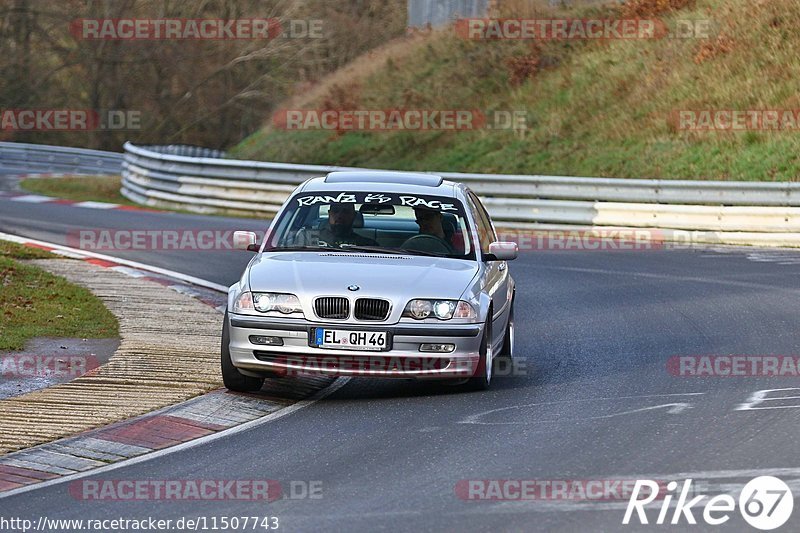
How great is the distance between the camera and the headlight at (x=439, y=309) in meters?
9.22

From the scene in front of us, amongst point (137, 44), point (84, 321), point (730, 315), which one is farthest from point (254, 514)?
point (137, 44)

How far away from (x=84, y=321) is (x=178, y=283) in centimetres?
318

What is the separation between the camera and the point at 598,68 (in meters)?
31.5

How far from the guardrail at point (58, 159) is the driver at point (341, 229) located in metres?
30.9

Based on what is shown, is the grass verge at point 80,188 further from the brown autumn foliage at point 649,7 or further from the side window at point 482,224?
the side window at point 482,224

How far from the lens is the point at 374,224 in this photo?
34.8ft

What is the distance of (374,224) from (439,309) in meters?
1.55

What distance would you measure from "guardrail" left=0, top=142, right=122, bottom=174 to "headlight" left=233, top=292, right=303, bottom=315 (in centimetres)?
3177

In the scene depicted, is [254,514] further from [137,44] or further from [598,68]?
[137,44]
